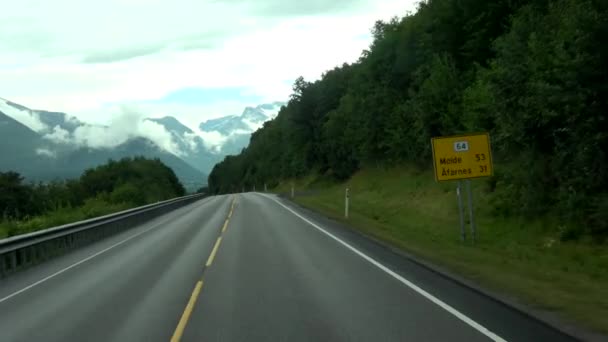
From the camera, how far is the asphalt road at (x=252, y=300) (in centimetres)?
798

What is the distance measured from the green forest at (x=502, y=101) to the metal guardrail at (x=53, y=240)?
1502cm

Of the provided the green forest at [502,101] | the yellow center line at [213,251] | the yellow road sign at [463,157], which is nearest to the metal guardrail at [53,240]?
the yellow center line at [213,251]

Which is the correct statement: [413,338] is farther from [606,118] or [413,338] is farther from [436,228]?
[436,228]

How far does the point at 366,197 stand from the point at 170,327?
40051mm

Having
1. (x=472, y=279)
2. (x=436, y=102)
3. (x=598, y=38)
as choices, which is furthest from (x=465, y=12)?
(x=472, y=279)

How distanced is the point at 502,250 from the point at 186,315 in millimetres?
12525

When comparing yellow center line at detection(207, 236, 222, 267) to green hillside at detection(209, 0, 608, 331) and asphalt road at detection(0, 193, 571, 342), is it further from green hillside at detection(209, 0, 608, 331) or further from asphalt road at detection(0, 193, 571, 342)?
green hillside at detection(209, 0, 608, 331)

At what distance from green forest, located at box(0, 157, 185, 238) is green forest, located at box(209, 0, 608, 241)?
18.0 meters

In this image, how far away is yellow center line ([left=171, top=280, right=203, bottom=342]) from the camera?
792 centimetres

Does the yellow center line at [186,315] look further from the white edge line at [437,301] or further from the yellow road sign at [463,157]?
the yellow road sign at [463,157]

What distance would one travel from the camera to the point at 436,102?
4178cm

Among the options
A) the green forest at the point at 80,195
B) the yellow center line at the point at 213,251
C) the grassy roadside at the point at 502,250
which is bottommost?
the grassy roadside at the point at 502,250

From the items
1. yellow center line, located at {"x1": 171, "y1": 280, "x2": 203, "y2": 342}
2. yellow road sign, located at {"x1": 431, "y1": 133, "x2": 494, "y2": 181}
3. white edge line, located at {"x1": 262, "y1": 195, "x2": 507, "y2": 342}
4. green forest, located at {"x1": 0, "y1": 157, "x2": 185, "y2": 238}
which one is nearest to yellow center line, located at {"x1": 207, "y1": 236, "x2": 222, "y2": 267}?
yellow center line, located at {"x1": 171, "y1": 280, "x2": 203, "y2": 342}

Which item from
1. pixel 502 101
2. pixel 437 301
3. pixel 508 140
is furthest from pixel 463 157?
pixel 437 301
